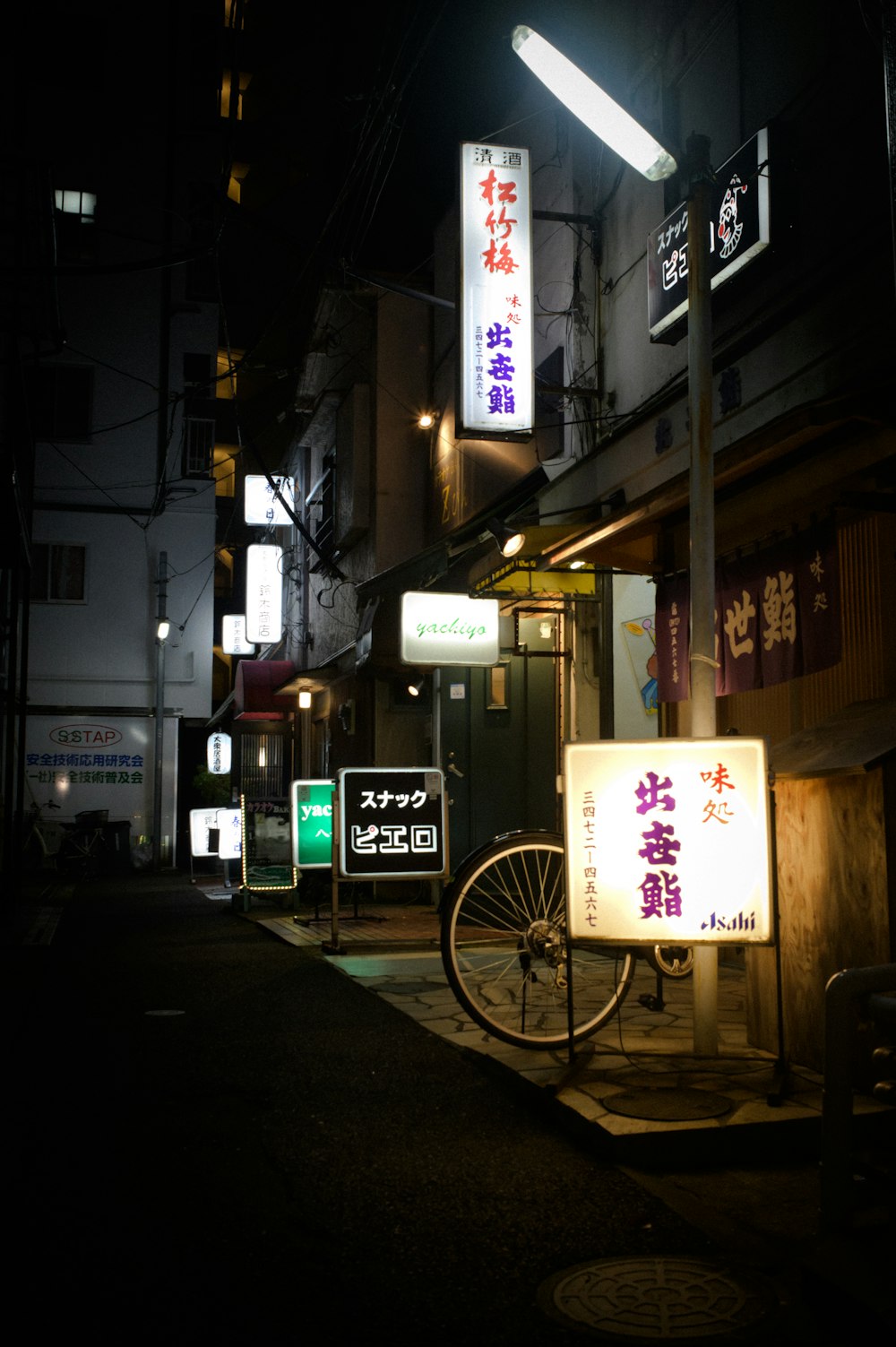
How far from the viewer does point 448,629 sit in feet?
45.2

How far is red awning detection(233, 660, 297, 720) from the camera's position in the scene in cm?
2412

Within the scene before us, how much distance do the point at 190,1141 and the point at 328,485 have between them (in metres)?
19.8

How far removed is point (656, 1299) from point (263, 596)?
26.0m

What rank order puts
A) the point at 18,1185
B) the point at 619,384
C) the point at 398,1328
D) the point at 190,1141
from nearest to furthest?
the point at 398,1328, the point at 18,1185, the point at 190,1141, the point at 619,384

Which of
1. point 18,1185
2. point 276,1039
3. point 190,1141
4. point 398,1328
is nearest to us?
point 398,1328

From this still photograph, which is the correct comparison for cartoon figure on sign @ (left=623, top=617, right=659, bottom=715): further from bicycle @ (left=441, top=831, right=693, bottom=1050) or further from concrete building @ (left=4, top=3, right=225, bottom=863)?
concrete building @ (left=4, top=3, right=225, bottom=863)

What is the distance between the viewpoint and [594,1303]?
3332 mm

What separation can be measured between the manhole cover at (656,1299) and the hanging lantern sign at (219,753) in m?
26.8

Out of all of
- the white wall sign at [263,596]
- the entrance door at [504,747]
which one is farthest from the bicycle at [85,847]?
the entrance door at [504,747]

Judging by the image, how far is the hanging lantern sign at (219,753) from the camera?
2955 cm

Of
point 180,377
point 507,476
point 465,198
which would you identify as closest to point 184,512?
point 180,377

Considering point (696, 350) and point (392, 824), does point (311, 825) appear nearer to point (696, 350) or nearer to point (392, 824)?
point (392, 824)

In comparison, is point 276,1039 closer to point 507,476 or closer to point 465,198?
point 465,198

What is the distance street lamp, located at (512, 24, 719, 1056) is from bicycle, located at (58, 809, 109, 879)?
73.1 ft
